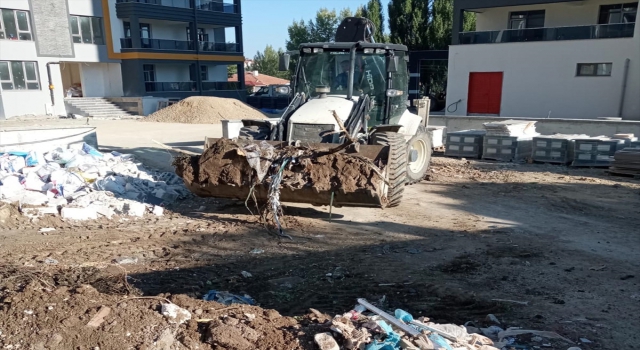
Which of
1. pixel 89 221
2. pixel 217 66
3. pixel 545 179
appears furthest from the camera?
pixel 217 66

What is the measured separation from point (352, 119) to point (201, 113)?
60.8 ft

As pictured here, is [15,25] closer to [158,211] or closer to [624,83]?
[158,211]

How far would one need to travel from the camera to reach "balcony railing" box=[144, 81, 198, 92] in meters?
32.9

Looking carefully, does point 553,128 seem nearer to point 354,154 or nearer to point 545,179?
point 545,179

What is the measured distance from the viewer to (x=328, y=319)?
394cm

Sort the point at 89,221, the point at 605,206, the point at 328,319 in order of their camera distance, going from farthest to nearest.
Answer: the point at 605,206, the point at 89,221, the point at 328,319

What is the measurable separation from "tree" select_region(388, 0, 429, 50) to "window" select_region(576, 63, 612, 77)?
14.6m

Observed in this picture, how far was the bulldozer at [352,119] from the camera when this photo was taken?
7.07 m

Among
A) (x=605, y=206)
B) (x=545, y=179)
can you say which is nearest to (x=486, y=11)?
(x=545, y=179)

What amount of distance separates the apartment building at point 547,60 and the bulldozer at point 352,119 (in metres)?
13.1

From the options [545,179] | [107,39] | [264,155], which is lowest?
[545,179]

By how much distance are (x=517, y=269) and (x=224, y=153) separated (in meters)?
4.25

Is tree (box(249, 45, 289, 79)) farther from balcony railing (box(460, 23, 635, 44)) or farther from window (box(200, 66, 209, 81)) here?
balcony railing (box(460, 23, 635, 44))

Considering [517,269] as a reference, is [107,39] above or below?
above
